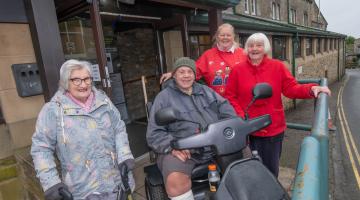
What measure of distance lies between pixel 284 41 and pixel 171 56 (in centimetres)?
1086

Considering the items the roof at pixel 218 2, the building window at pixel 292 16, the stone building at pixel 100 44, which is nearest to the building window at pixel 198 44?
the stone building at pixel 100 44

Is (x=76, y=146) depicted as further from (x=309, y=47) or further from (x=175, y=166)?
(x=309, y=47)

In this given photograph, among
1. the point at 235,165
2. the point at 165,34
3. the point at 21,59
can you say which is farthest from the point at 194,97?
the point at 165,34

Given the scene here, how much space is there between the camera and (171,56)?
5.87 m

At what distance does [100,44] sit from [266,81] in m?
1.81

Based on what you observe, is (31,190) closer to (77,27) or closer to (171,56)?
(77,27)

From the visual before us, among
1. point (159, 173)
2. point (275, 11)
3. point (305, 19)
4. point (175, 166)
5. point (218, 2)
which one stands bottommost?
point (159, 173)

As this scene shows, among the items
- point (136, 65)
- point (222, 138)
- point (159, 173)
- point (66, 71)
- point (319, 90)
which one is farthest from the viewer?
point (136, 65)

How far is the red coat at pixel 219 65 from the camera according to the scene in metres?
2.74

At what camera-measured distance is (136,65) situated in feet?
25.0

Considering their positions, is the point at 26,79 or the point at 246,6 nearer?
the point at 26,79

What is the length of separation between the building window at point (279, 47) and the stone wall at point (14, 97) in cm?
1196

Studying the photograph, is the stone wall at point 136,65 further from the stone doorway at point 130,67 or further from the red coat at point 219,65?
the red coat at point 219,65

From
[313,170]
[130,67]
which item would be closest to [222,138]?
[313,170]
